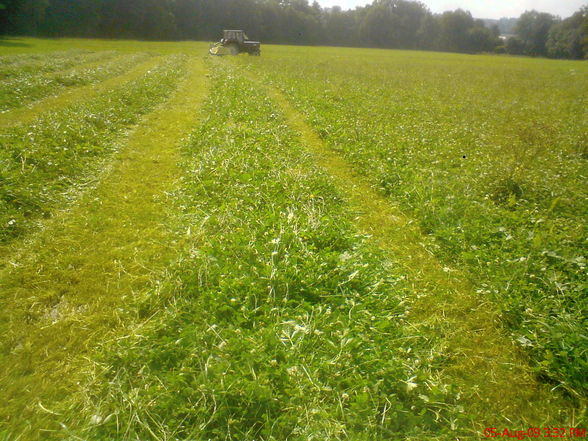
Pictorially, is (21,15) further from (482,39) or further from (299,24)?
(482,39)

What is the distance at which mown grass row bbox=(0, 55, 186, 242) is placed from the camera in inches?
204

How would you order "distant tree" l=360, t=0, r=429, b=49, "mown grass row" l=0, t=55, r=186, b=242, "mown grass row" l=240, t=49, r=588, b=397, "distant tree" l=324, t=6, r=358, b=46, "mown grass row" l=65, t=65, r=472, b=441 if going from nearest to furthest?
"mown grass row" l=65, t=65, r=472, b=441 → "mown grass row" l=240, t=49, r=588, b=397 → "mown grass row" l=0, t=55, r=186, b=242 → "distant tree" l=324, t=6, r=358, b=46 → "distant tree" l=360, t=0, r=429, b=49

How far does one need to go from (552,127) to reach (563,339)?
1015cm

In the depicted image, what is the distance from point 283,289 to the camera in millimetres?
3633

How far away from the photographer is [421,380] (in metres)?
2.85

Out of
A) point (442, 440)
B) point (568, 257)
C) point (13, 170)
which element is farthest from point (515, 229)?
point (13, 170)

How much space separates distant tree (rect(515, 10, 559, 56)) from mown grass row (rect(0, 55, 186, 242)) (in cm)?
9715

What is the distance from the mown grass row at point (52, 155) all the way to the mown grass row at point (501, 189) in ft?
17.6

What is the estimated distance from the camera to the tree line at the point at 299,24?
48.2 meters

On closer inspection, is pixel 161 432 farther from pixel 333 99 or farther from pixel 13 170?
pixel 333 99

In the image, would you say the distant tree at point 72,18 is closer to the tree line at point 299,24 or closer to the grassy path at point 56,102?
A: the tree line at point 299,24

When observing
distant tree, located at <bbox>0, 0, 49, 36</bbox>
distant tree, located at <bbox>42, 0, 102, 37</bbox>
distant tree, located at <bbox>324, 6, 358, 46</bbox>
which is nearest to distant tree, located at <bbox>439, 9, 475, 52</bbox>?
distant tree, located at <bbox>324, 6, 358, 46</bbox>

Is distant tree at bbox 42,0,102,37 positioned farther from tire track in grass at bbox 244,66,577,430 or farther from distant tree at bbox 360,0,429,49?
distant tree at bbox 360,0,429,49

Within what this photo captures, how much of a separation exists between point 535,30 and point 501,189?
4204 inches
